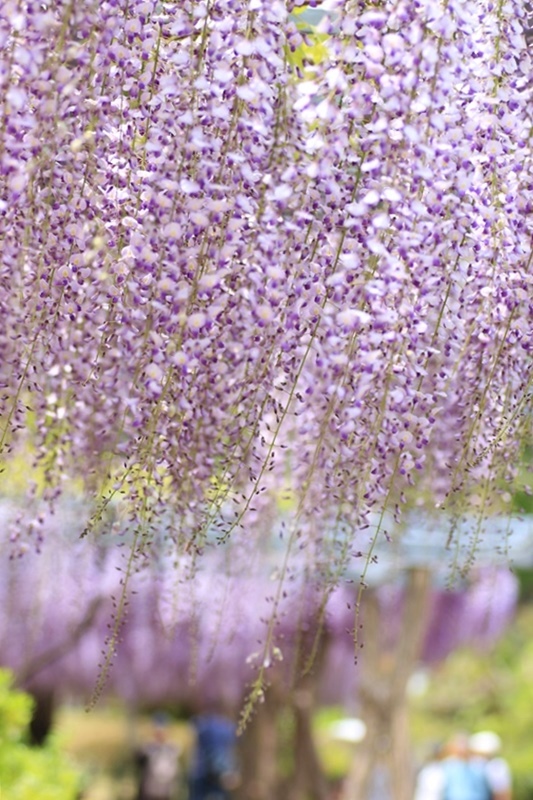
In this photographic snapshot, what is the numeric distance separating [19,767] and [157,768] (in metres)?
8.42

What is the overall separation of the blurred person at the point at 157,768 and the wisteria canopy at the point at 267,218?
1066 centimetres

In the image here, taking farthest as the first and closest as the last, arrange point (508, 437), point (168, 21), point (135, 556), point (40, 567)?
1. point (40, 567)
2. point (508, 437)
3. point (135, 556)
4. point (168, 21)

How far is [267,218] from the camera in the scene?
2.19 metres

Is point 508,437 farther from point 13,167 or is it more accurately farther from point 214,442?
point 13,167

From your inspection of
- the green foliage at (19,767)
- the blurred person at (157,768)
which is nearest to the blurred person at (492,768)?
the blurred person at (157,768)

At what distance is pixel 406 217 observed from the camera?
2217 mm

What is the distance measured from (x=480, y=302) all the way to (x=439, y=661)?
9841mm

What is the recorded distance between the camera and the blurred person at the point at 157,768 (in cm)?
1273

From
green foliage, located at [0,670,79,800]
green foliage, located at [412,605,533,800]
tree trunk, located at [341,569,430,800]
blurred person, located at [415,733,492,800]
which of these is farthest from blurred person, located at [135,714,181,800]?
green foliage, located at [0,670,79,800]

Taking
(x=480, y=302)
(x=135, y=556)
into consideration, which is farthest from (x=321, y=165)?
(x=135, y=556)

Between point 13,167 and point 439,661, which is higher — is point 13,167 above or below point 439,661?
below

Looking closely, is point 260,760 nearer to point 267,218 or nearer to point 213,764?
point 213,764

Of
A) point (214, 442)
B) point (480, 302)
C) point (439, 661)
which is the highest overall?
point (439, 661)

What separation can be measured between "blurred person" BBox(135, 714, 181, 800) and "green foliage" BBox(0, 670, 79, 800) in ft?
26.5
